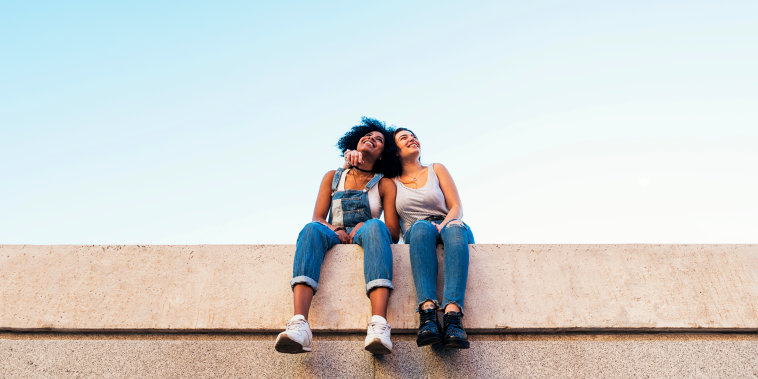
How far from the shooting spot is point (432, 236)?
3.29 meters

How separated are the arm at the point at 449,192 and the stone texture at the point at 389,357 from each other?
3.21 feet

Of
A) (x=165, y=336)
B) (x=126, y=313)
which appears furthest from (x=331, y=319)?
(x=126, y=313)

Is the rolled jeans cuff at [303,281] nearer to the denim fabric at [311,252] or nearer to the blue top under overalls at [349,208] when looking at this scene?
the denim fabric at [311,252]

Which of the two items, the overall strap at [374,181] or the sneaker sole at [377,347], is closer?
the sneaker sole at [377,347]

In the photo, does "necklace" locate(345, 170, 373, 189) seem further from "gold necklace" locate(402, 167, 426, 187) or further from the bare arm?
"gold necklace" locate(402, 167, 426, 187)

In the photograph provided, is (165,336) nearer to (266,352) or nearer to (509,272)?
(266,352)

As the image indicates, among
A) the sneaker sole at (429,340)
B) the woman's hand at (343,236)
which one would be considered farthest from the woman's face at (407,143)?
the sneaker sole at (429,340)

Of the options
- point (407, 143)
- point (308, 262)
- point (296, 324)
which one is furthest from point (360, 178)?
point (296, 324)

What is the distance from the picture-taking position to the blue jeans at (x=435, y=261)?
3.00 m

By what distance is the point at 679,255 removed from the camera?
11.5 ft

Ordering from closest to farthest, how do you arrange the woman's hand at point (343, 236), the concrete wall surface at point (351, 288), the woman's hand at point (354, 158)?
1. the concrete wall surface at point (351, 288)
2. the woman's hand at point (343, 236)
3. the woman's hand at point (354, 158)

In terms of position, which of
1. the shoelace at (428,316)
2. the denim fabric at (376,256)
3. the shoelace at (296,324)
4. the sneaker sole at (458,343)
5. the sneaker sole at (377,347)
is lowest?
the sneaker sole at (377,347)

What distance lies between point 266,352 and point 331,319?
439mm

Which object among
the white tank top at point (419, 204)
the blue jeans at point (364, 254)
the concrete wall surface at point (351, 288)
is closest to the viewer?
the blue jeans at point (364, 254)
